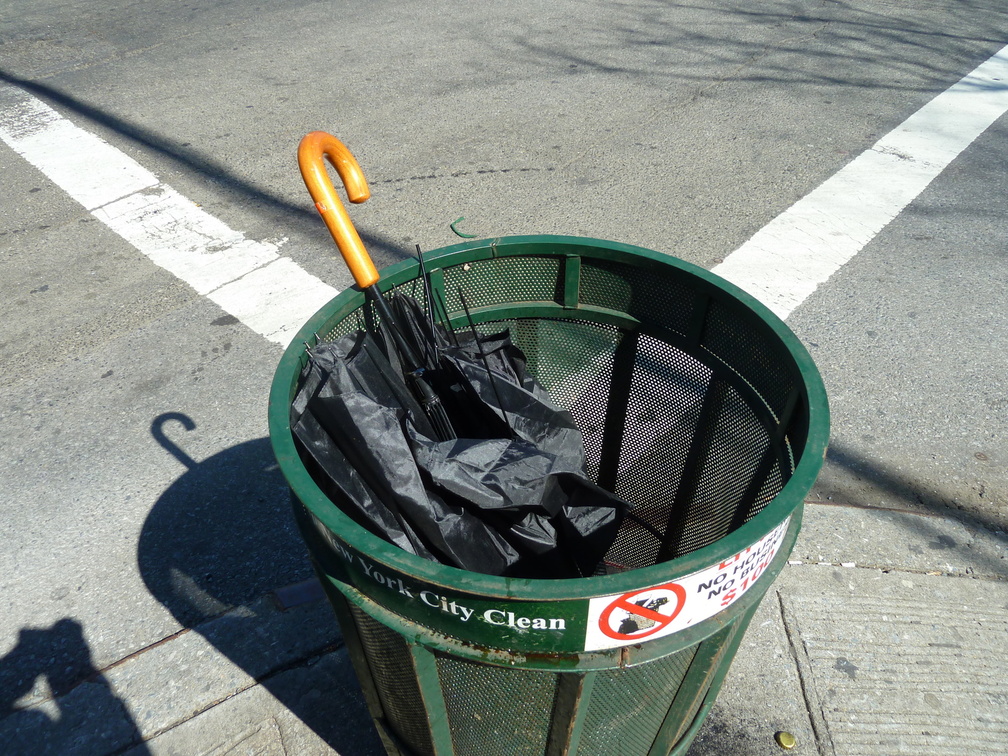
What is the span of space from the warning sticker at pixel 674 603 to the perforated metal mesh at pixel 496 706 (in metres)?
0.21

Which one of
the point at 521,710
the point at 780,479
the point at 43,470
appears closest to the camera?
the point at 521,710

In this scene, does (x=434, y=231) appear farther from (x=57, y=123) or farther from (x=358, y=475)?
(x=57, y=123)

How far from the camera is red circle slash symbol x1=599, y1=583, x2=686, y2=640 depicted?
1303mm

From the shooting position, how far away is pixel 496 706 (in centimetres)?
166

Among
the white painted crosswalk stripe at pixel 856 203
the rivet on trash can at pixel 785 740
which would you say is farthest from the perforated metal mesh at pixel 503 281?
the white painted crosswalk stripe at pixel 856 203

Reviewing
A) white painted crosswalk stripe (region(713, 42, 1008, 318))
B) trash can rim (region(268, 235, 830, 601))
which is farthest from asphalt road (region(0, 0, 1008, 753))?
trash can rim (region(268, 235, 830, 601))

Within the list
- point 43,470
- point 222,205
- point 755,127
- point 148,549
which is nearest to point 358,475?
point 148,549

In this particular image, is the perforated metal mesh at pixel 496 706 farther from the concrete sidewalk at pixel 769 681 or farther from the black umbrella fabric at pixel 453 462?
the concrete sidewalk at pixel 769 681

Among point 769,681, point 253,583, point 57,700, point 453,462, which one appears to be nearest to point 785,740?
point 769,681

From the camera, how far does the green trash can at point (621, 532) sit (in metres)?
1.34

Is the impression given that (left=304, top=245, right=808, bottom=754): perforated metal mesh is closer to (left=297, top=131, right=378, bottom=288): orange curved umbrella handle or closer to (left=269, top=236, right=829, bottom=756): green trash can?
(left=269, top=236, right=829, bottom=756): green trash can

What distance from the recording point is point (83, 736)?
7.75 ft

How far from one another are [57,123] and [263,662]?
5.67m

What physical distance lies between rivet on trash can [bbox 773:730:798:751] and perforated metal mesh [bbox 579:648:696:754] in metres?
0.65
